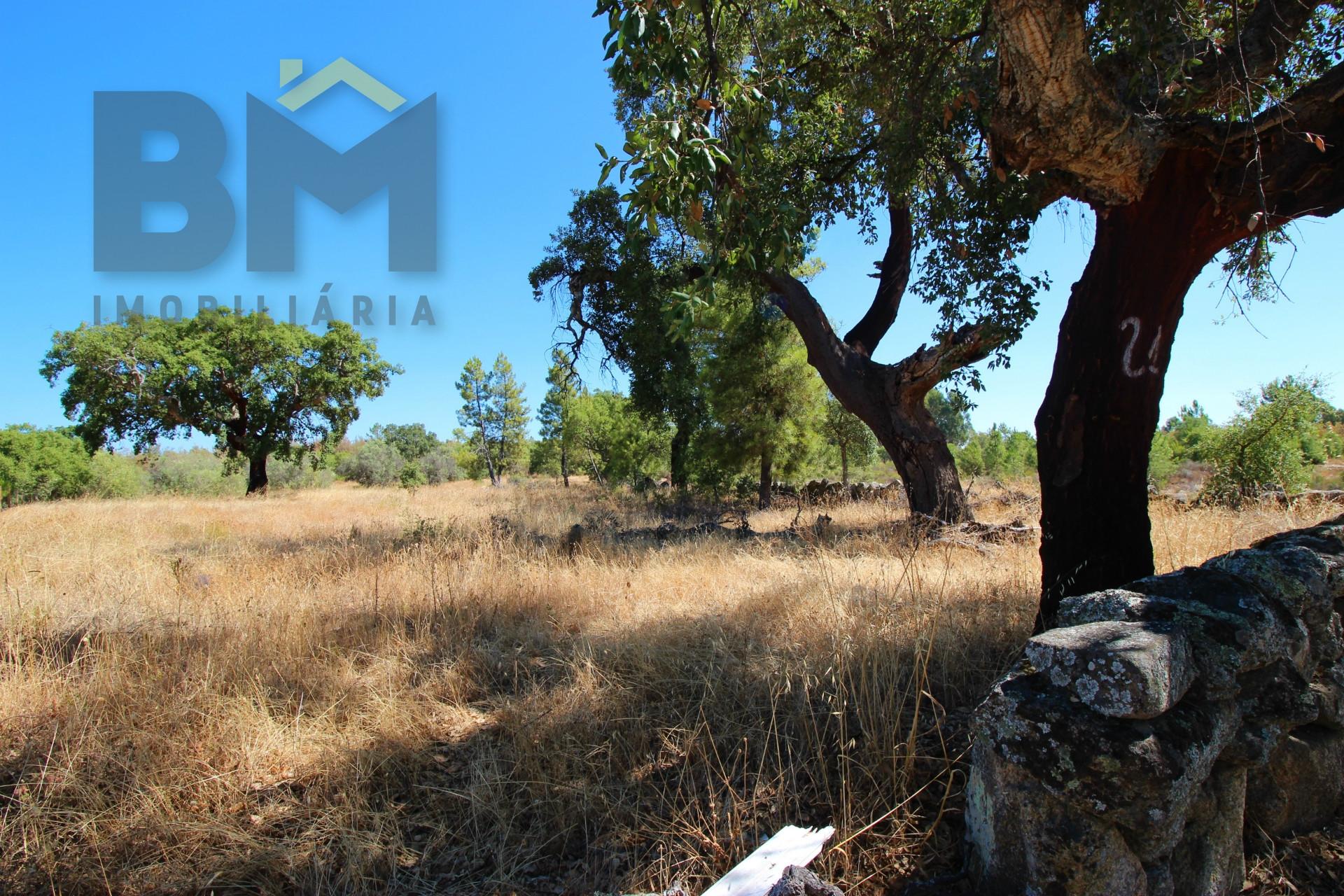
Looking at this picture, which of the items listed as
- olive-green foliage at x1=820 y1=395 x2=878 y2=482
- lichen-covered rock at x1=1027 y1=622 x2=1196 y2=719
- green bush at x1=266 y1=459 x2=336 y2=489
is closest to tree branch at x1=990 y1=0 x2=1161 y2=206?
lichen-covered rock at x1=1027 y1=622 x2=1196 y2=719

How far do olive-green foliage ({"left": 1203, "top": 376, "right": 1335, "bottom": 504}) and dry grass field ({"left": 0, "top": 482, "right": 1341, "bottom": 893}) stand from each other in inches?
160

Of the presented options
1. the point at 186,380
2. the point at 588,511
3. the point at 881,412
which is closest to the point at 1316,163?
the point at 881,412

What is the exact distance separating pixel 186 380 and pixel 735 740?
2602 cm

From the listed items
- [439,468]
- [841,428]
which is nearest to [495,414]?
[439,468]

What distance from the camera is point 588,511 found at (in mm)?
13031

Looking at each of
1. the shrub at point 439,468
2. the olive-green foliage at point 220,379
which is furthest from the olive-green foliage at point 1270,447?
the shrub at point 439,468

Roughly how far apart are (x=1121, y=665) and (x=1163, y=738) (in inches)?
9.0

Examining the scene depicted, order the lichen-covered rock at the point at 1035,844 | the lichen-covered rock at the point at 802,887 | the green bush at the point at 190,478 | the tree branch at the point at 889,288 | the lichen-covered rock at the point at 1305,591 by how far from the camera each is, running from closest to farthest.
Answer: the lichen-covered rock at the point at 1035,844 → the lichen-covered rock at the point at 802,887 → the lichen-covered rock at the point at 1305,591 → the tree branch at the point at 889,288 → the green bush at the point at 190,478

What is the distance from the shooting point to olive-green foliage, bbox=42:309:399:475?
68.8 feet

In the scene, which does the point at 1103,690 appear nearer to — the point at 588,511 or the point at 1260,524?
the point at 1260,524

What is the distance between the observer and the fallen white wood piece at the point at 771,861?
6.16ft

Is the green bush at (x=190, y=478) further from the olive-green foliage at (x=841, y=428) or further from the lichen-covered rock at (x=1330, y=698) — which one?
the lichen-covered rock at (x=1330, y=698)

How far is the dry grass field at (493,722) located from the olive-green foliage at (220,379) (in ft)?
65.3

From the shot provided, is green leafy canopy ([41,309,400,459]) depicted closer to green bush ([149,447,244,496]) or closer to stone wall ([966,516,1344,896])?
green bush ([149,447,244,496])
